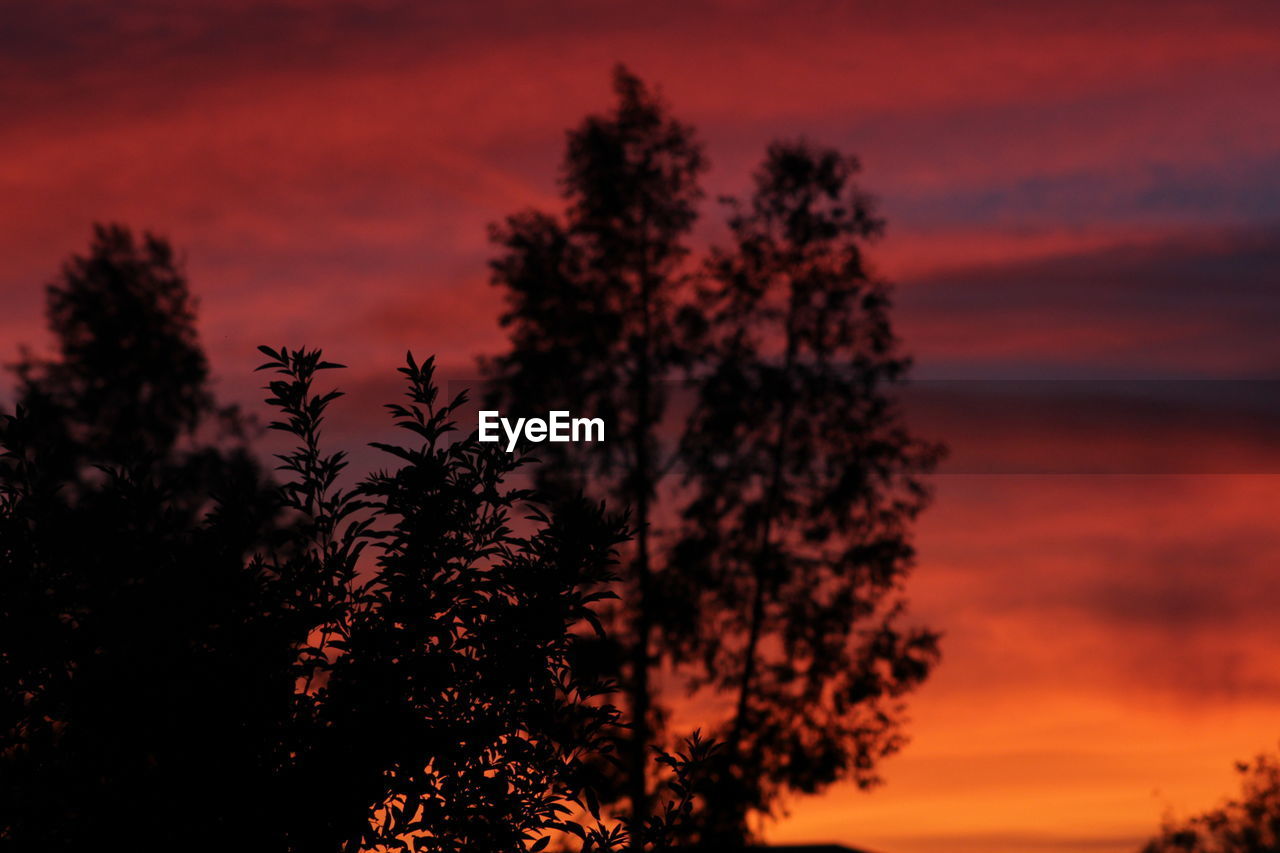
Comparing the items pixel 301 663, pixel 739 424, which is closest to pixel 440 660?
pixel 301 663

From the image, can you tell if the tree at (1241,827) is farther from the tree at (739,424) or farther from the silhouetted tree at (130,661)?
the silhouetted tree at (130,661)

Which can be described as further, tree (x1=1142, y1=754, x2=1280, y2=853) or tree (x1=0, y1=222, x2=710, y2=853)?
tree (x1=1142, y1=754, x2=1280, y2=853)

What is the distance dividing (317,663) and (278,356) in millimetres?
2152

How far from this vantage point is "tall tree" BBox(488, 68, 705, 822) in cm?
3183

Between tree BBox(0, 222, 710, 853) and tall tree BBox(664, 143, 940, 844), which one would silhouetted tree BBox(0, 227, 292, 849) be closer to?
tree BBox(0, 222, 710, 853)

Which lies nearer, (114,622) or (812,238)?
(114,622)

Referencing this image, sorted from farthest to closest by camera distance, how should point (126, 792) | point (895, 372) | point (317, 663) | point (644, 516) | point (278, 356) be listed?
1. point (895, 372)
2. point (644, 516)
3. point (278, 356)
4. point (317, 663)
5. point (126, 792)

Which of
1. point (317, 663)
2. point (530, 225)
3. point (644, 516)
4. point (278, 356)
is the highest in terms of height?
point (530, 225)

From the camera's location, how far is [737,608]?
32.4m

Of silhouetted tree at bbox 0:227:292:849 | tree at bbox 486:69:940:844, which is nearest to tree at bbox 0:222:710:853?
silhouetted tree at bbox 0:227:292:849

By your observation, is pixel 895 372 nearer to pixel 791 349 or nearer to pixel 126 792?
pixel 791 349

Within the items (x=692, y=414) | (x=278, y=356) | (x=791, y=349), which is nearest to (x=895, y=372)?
(x=791, y=349)

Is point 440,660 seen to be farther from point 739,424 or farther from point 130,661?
point 739,424

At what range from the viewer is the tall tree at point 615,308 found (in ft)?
104
